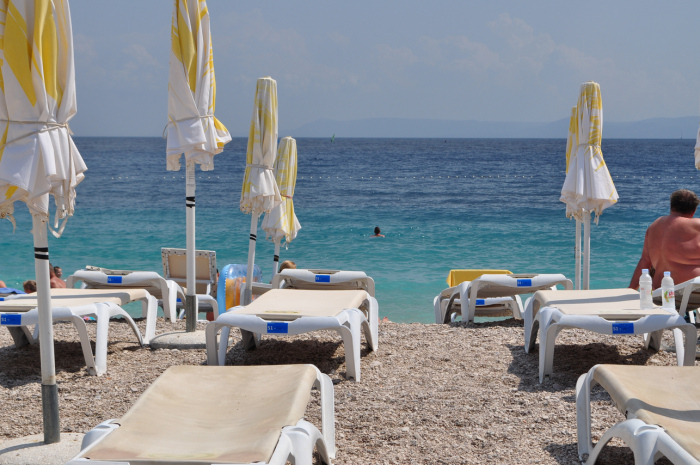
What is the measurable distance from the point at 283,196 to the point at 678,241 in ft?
14.7

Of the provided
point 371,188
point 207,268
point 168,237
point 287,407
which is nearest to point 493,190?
point 371,188

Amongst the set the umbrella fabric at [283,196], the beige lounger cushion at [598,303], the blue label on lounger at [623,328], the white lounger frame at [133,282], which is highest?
the umbrella fabric at [283,196]

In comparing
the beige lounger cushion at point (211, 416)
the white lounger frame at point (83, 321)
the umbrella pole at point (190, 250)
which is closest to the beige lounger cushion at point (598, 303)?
the beige lounger cushion at point (211, 416)

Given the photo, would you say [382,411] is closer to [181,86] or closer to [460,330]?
[460,330]

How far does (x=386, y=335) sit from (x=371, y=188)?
104 ft

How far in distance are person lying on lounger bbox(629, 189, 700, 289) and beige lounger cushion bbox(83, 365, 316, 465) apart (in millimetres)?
3752

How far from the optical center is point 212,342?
14.0ft

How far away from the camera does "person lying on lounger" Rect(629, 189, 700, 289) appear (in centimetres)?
540

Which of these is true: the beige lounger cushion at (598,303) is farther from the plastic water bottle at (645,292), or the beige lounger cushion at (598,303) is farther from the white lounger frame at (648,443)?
the white lounger frame at (648,443)

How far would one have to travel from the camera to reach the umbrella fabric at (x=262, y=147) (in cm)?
639

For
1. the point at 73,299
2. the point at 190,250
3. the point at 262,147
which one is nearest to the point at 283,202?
the point at 262,147

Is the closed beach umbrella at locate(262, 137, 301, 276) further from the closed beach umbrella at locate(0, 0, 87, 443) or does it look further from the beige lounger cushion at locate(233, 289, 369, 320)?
the closed beach umbrella at locate(0, 0, 87, 443)

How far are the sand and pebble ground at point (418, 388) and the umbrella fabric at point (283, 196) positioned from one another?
2373mm

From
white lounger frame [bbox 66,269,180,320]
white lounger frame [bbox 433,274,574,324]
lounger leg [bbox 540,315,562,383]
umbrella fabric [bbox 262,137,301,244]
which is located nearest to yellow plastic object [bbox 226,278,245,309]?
umbrella fabric [bbox 262,137,301,244]
